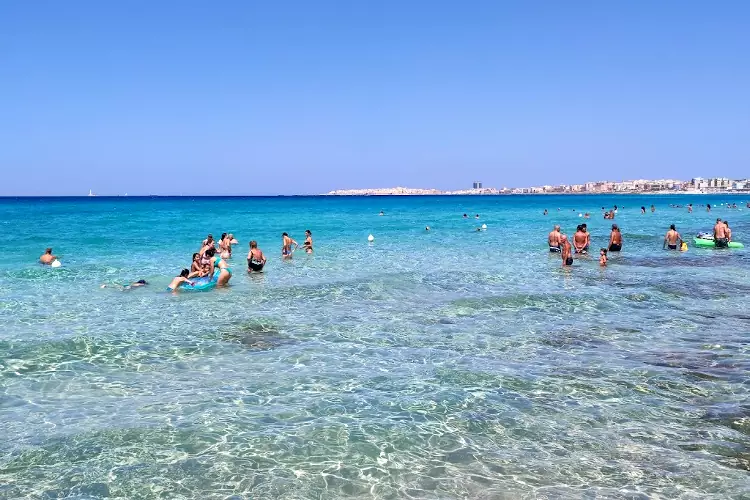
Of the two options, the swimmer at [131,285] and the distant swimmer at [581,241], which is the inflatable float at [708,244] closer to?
the distant swimmer at [581,241]

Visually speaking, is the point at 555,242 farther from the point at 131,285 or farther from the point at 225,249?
the point at 131,285

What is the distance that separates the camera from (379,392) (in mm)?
9469

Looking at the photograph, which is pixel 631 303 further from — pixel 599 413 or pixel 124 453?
pixel 124 453

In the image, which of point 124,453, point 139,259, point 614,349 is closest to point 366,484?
point 124,453

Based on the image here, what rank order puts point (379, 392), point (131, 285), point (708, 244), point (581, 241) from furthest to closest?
1. point (708, 244)
2. point (581, 241)
3. point (131, 285)
4. point (379, 392)

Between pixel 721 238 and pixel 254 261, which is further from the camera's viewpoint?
pixel 721 238

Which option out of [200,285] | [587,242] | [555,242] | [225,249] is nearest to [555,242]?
[555,242]

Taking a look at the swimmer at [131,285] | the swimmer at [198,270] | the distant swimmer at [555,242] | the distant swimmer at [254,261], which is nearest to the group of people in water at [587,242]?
the distant swimmer at [555,242]

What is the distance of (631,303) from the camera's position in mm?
16219

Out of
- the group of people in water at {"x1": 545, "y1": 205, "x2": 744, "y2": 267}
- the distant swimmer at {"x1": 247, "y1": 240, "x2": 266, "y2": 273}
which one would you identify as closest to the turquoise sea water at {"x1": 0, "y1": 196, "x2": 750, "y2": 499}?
the distant swimmer at {"x1": 247, "y1": 240, "x2": 266, "y2": 273}

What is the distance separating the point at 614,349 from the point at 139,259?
79.7ft

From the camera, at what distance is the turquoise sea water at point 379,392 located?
676 centimetres

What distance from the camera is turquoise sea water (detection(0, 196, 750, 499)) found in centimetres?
676

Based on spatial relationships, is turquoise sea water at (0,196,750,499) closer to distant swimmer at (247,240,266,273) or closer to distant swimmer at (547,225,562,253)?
distant swimmer at (247,240,266,273)
